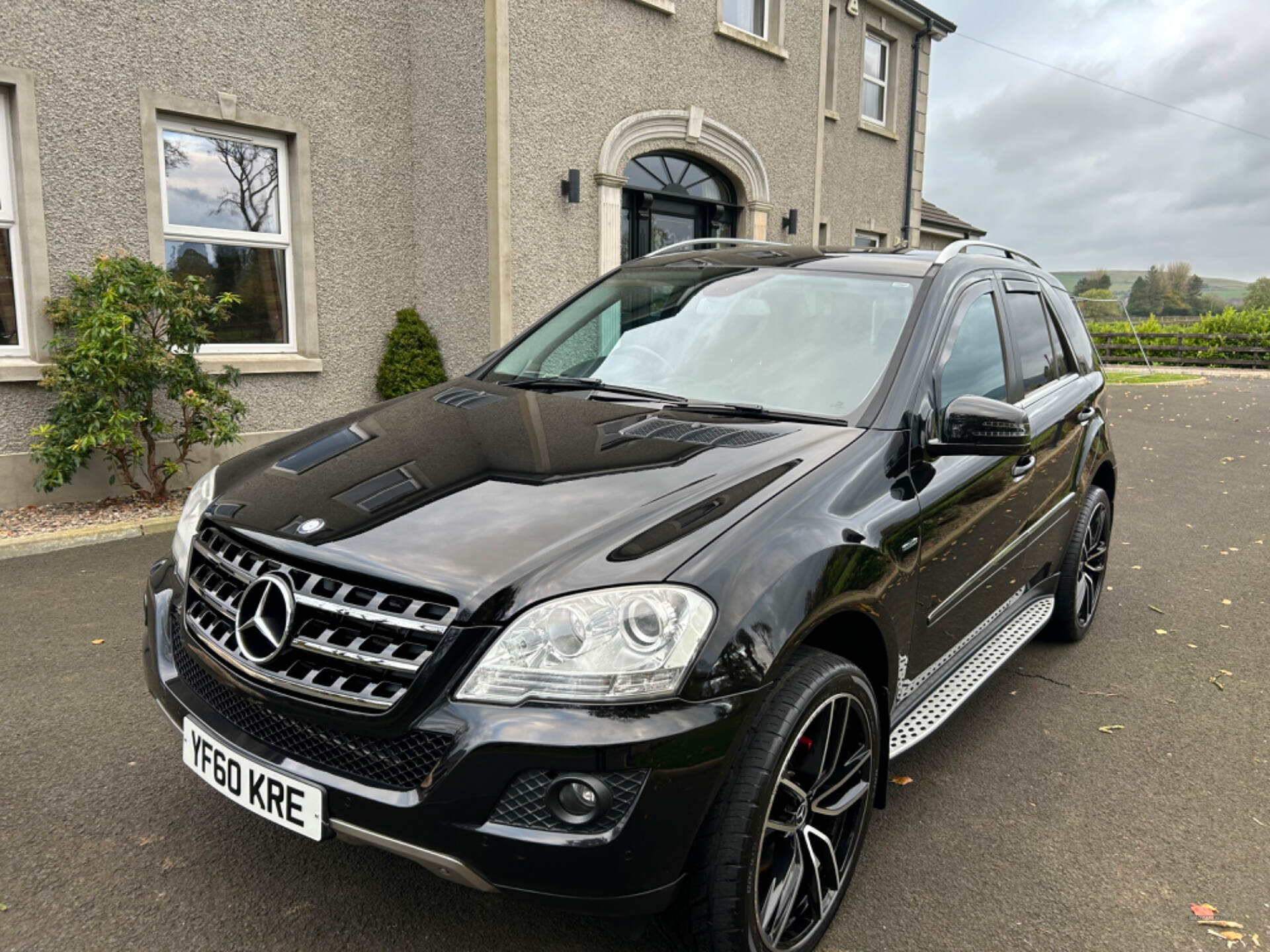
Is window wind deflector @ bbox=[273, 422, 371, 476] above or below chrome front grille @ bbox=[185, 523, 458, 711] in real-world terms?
above

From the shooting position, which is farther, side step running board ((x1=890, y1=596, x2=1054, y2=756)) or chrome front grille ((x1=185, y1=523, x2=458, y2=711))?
side step running board ((x1=890, y1=596, x2=1054, y2=756))

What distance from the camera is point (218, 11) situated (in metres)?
7.26


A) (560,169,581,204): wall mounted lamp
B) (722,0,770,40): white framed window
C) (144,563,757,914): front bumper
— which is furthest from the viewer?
(722,0,770,40): white framed window

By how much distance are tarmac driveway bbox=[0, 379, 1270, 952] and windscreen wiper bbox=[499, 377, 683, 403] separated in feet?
4.94

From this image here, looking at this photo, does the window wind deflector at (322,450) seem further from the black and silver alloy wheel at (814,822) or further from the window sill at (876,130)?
the window sill at (876,130)

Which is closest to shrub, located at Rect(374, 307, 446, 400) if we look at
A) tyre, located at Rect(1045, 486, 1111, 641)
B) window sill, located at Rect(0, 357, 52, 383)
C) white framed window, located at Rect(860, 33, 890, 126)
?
window sill, located at Rect(0, 357, 52, 383)

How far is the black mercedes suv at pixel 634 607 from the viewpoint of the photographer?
5.74ft

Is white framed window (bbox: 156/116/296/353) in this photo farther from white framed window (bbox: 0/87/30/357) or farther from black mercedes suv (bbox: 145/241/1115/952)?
black mercedes suv (bbox: 145/241/1115/952)

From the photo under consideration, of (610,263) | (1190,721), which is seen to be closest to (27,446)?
(610,263)

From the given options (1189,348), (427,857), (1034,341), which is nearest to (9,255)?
(427,857)

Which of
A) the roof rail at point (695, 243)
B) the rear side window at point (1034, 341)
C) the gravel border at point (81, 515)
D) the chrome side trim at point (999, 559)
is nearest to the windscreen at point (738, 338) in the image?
the roof rail at point (695, 243)

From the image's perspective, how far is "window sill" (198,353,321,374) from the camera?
7363 mm

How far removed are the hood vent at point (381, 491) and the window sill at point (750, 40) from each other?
950 centimetres

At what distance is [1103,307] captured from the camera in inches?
1001
